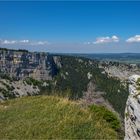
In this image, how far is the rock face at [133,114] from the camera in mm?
15275

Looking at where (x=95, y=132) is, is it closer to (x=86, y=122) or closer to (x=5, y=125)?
(x=86, y=122)

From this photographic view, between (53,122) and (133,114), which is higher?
(133,114)

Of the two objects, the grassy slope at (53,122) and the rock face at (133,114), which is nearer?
the rock face at (133,114)

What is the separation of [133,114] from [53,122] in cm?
429

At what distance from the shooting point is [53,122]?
58.6 ft

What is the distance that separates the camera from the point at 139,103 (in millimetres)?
15336

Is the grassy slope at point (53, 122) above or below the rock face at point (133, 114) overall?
below

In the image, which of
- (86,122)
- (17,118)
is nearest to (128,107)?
(86,122)

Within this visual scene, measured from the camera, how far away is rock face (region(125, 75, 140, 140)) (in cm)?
1527

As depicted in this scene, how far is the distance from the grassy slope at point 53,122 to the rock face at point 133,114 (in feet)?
3.64

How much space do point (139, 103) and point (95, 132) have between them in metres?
2.85

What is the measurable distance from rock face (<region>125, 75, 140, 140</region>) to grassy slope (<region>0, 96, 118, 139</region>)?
1109 mm

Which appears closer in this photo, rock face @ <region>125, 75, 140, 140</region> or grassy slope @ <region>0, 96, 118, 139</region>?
rock face @ <region>125, 75, 140, 140</region>

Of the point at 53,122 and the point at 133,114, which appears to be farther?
the point at 53,122
